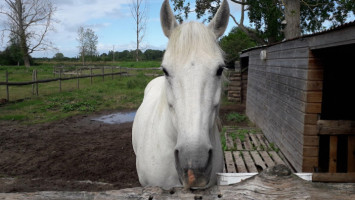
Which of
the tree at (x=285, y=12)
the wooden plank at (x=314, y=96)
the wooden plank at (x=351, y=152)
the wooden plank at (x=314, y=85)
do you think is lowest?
the wooden plank at (x=351, y=152)

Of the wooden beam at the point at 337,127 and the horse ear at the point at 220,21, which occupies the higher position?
the horse ear at the point at 220,21

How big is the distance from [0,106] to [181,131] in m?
11.7

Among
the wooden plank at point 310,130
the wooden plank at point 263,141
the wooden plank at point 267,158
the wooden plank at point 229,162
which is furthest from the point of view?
the wooden plank at point 263,141

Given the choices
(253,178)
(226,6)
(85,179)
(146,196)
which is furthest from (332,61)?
(85,179)

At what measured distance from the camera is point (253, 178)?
1.27 metres

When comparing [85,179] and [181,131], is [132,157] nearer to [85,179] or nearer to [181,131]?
[85,179]

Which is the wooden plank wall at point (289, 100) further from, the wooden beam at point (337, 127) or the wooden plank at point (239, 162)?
the wooden plank at point (239, 162)

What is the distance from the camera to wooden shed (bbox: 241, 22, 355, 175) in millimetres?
4023

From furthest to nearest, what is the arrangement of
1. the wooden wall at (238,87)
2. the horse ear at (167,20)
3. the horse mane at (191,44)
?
the wooden wall at (238,87)
the horse ear at (167,20)
the horse mane at (191,44)

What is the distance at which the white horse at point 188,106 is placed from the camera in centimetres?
144

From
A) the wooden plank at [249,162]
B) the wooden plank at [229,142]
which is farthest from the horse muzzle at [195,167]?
the wooden plank at [229,142]

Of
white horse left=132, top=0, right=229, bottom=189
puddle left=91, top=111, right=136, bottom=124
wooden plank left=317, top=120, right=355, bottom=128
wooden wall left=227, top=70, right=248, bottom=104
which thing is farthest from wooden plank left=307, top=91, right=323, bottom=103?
wooden wall left=227, top=70, right=248, bottom=104

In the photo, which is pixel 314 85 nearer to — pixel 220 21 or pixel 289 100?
pixel 289 100

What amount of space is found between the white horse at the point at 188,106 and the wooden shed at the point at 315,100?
2.05 m
